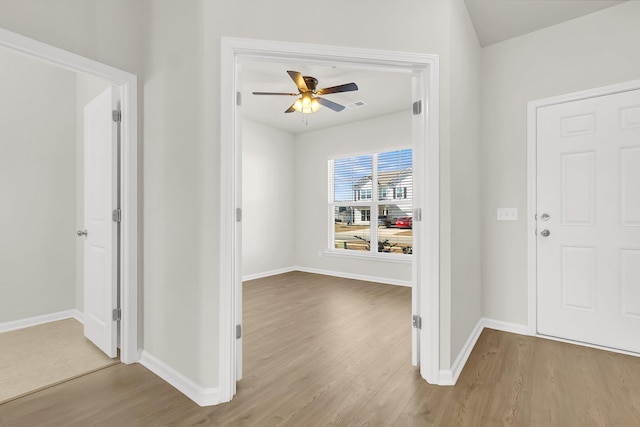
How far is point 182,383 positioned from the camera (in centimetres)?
193

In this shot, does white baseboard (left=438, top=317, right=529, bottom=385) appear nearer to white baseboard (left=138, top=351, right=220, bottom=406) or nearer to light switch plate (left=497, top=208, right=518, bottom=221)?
light switch plate (left=497, top=208, right=518, bottom=221)

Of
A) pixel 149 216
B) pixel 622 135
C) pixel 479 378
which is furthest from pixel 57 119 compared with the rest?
pixel 622 135

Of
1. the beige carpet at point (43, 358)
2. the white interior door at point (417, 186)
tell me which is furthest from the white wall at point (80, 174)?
the white interior door at point (417, 186)

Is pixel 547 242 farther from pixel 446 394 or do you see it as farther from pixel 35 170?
pixel 35 170

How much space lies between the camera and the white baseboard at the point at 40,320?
2.94 m

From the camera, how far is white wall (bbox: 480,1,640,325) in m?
2.55

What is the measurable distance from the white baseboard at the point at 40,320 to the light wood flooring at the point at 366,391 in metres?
1.61

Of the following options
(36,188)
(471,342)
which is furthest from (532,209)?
(36,188)

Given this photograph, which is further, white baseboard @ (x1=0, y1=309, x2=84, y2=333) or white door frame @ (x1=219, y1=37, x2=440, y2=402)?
white baseboard @ (x1=0, y1=309, x2=84, y2=333)

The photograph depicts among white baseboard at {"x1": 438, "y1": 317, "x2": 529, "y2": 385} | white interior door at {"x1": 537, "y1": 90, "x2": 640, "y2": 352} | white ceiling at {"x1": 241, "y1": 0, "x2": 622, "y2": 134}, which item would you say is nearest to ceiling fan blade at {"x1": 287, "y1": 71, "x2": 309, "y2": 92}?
white ceiling at {"x1": 241, "y1": 0, "x2": 622, "y2": 134}

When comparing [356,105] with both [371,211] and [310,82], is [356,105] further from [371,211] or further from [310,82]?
[371,211]

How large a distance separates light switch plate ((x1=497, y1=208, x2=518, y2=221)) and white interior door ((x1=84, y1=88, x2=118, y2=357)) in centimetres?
346

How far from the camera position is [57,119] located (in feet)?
10.8

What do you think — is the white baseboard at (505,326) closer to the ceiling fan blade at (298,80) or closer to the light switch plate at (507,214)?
the light switch plate at (507,214)
